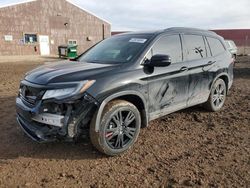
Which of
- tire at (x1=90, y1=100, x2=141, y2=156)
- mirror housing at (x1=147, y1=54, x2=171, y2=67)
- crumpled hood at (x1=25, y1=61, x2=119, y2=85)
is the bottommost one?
tire at (x1=90, y1=100, x2=141, y2=156)

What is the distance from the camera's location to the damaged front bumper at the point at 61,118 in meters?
3.52

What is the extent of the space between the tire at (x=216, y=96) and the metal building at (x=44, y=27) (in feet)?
90.7

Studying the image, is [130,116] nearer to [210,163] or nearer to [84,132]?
[84,132]

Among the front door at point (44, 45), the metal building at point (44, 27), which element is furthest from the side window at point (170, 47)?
the front door at point (44, 45)

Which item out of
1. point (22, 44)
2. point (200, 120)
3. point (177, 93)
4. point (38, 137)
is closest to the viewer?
point (38, 137)

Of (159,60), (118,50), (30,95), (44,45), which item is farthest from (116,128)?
(44,45)

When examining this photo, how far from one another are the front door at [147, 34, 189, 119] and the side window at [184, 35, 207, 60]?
0.24 m

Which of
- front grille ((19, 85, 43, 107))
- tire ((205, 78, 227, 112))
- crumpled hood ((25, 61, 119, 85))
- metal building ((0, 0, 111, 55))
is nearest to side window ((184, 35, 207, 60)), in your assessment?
tire ((205, 78, 227, 112))

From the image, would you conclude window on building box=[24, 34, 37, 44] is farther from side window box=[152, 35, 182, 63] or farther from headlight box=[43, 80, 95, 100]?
headlight box=[43, 80, 95, 100]

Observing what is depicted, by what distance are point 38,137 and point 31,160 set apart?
1.42ft

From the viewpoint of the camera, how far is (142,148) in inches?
167

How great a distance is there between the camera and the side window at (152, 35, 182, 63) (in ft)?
15.0

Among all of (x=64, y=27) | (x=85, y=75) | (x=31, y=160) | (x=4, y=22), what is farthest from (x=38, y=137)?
(x=64, y=27)

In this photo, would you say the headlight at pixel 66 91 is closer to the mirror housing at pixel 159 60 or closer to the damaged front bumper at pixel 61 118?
the damaged front bumper at pixel 61 118
